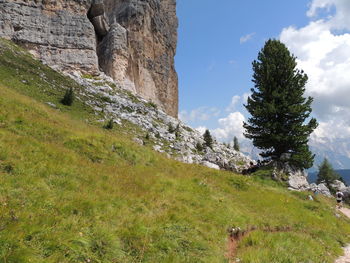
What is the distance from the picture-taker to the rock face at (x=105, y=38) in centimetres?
5447

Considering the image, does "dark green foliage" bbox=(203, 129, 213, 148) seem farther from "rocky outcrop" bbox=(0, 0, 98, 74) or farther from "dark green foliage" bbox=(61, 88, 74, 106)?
"rocky outcrop" bbox=(0, 0, 98, 74)

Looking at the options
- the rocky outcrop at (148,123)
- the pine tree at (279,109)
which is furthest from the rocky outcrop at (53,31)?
the pine tree at (279,109)

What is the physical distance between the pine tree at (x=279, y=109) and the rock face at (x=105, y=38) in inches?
1615

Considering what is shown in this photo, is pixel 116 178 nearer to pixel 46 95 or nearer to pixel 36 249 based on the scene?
pixel 36 249

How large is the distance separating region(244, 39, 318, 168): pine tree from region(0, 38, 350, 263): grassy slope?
1128 centimetres

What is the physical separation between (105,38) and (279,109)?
189 feet

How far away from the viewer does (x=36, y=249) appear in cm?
505

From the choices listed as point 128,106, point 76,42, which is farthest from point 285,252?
point 76,42

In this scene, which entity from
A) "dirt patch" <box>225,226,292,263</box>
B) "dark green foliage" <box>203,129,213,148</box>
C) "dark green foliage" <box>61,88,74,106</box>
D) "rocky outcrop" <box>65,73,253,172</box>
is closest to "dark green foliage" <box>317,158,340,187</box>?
"rocky outcrop" <box>65,73,253,172</box>

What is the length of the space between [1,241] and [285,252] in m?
7.69

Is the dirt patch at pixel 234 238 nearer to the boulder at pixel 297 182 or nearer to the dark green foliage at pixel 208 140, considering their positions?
the boulder at pixel 297 182

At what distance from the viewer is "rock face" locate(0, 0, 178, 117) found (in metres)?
54.5

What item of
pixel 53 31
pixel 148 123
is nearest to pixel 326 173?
pixel 148 123

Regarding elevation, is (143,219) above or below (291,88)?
below
